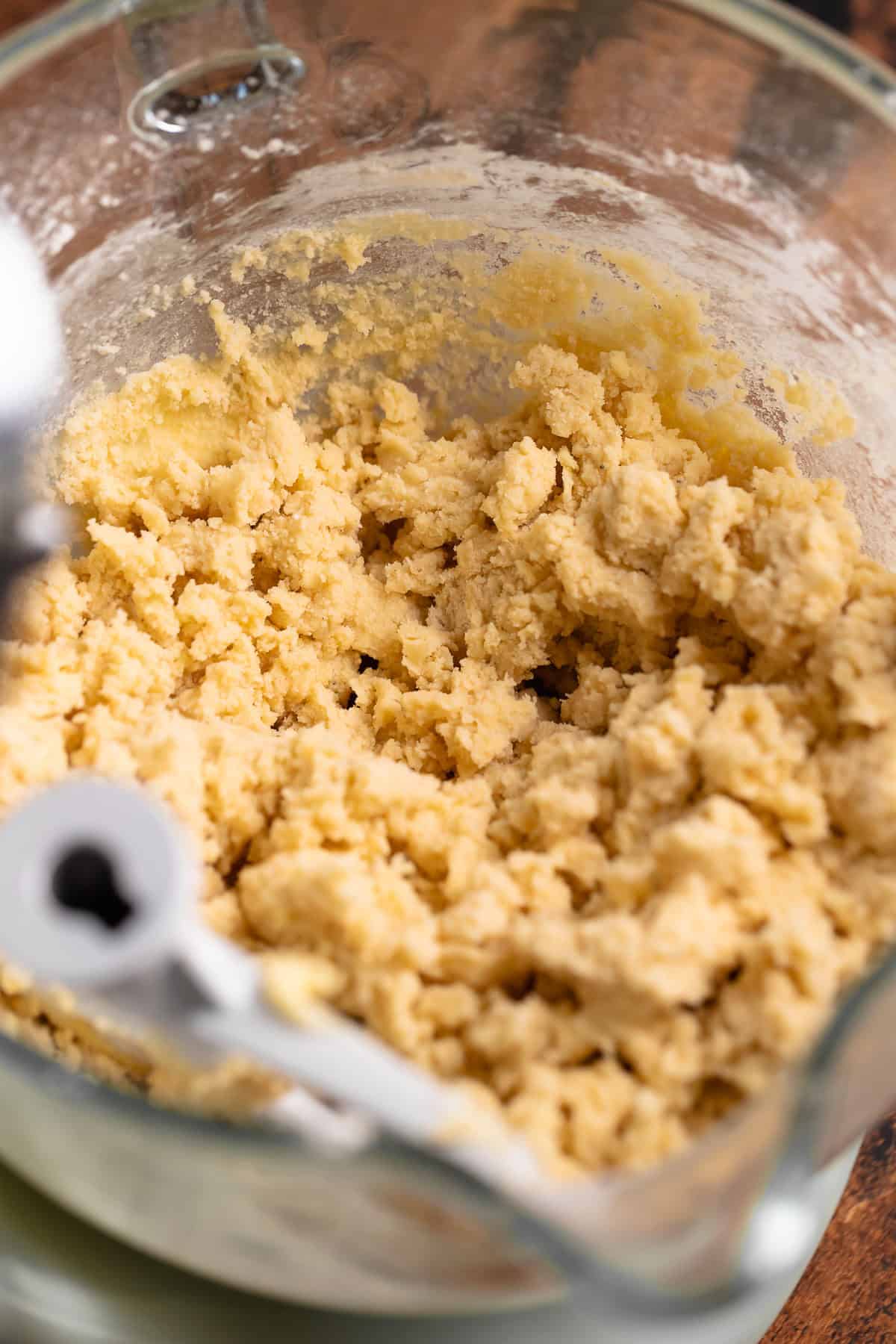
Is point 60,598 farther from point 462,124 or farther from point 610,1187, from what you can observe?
point 610,1187

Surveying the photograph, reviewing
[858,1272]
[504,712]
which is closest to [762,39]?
[504,712]

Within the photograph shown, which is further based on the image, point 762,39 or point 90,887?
point 762,39

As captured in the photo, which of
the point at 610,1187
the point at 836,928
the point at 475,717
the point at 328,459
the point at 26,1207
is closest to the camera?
the point at 610,1187

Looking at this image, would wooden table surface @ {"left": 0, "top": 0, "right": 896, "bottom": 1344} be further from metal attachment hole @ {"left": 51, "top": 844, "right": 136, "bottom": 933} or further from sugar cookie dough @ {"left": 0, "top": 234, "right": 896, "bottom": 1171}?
metal attachment hole @ {"left": 51, "top": 844, "right": 136, "bottom": 933}

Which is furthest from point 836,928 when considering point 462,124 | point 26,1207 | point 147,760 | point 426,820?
point 462,124

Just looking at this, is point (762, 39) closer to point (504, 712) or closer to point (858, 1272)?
point (504, 712)

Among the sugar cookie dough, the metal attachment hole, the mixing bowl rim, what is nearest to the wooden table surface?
the sugar cookie dough
